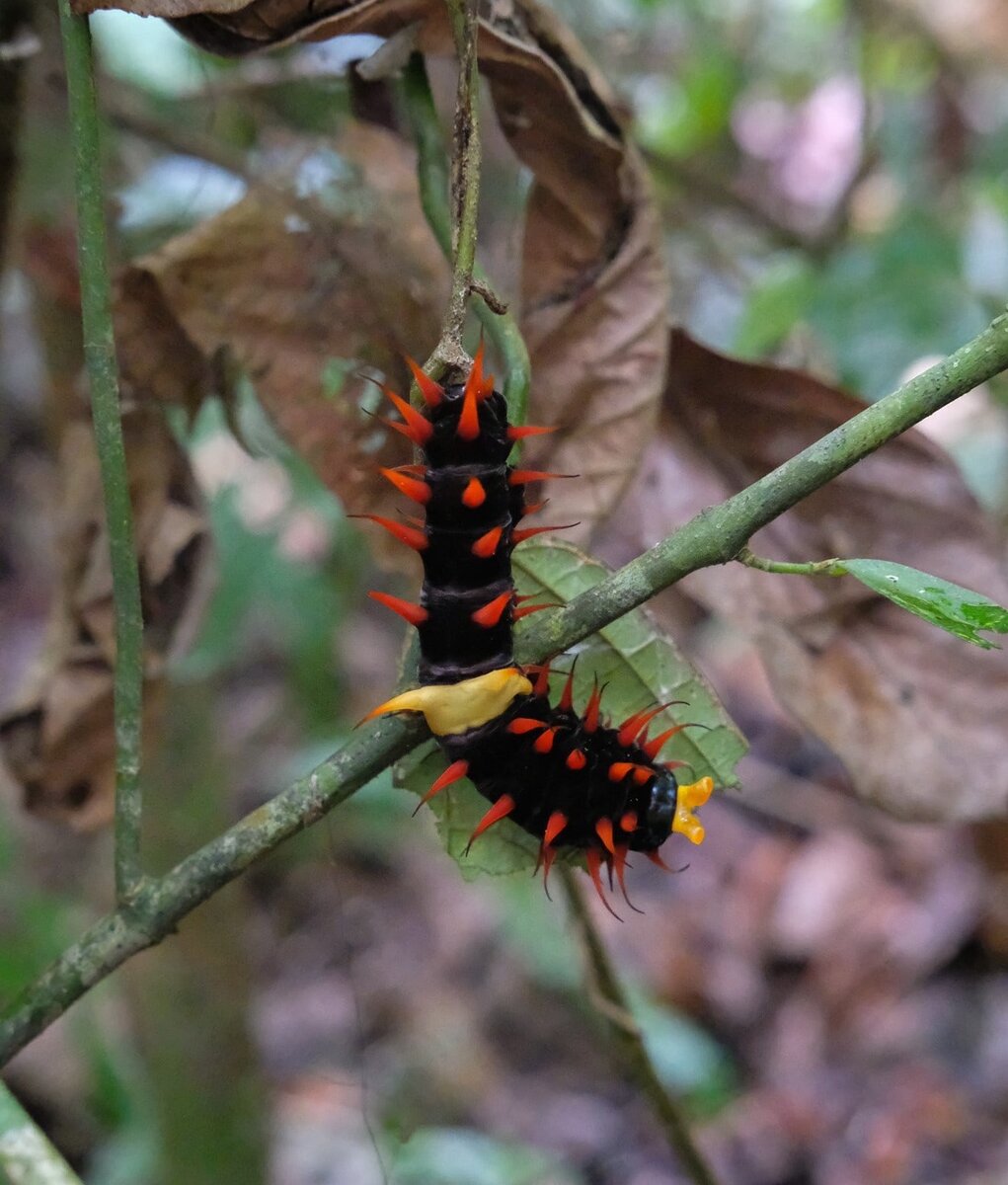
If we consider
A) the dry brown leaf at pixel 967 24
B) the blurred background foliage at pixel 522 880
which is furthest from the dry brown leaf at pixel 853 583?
the dry brown leaf at pixel 967 24

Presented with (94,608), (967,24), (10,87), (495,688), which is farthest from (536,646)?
(967,24)

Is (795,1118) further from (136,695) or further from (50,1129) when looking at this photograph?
(136,695)

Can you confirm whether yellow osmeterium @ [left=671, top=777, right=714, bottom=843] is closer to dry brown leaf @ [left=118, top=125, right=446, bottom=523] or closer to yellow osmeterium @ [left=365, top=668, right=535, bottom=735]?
yellow osmeterium @ [left=365, top=668, right=535, bottom=735]

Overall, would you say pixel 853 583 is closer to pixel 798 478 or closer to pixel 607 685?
pixel 607 685

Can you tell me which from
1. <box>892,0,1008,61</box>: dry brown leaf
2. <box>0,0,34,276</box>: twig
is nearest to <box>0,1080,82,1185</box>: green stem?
<box>0,0,34,276</box>: twig

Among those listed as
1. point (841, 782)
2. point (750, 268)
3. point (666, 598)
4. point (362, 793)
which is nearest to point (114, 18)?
point (750, 268)
